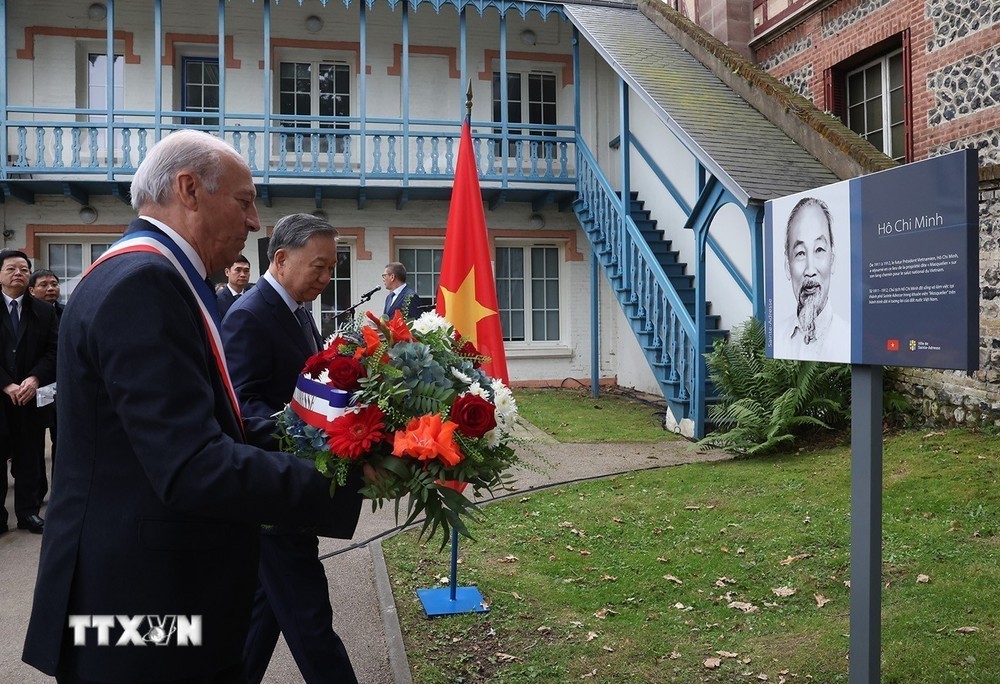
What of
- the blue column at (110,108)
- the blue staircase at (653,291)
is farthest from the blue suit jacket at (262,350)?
the blue column at (110,108)

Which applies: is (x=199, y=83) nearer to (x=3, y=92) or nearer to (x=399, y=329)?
(x=3, y=92)

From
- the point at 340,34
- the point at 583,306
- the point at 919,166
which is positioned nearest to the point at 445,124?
the point at 340,34

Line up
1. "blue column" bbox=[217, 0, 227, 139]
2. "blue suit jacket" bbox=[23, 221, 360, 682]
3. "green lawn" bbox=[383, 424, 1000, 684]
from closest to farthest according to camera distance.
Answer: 1. "blue suit jacket" bbox=[23, 221, 360, 682]
2. "green lawn" bbox=[383, 424, 1000, 684]
3. "blue column" bbox=[217, 0, 227, 139]

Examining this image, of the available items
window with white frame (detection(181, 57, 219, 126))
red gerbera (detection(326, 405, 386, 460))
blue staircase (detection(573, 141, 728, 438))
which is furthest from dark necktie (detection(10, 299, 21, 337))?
window with white frame (detection(181, 57, 219, 126))

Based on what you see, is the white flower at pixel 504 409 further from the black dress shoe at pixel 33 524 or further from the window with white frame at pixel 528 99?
the window with white frame at pixel 528 99

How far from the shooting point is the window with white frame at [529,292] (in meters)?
15.1

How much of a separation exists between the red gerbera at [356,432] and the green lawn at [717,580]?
2151 millimetres

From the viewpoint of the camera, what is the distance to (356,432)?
6.08 ft

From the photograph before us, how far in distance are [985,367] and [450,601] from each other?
6.02 meters

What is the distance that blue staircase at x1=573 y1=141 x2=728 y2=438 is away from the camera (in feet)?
29.8

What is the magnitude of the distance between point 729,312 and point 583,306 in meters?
4.38

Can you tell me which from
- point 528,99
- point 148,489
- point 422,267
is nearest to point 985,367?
point 148,489

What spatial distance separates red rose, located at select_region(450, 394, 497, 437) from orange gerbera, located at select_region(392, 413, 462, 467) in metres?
0.04

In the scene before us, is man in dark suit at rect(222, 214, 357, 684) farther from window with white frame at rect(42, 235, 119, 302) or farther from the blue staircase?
window with white frame at rect(42, 235, 119, 302)
